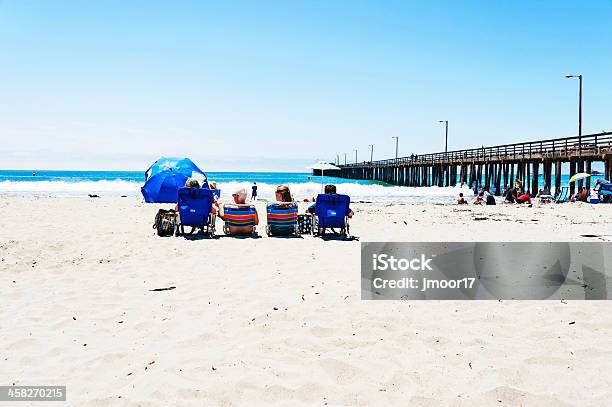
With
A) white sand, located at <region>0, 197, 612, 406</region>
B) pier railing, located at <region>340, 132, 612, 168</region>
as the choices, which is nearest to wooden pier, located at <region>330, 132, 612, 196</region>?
pier railing, located at <region>340, 132, 612, 168</region>

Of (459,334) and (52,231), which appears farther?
(52,231)

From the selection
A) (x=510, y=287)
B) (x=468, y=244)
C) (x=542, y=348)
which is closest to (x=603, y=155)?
(x=468, y=244)

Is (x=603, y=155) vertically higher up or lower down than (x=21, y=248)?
higher up

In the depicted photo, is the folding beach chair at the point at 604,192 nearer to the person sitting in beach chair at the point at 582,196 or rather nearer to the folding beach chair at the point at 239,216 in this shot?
the person sitting in beach chair at the point at 582,196

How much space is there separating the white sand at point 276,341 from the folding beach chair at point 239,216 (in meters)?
2.66

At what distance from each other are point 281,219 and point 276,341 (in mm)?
5586

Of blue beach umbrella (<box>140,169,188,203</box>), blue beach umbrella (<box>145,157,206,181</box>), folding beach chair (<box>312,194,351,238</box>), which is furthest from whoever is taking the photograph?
blue beach umbrella (<box>140,169,188,203</box>)

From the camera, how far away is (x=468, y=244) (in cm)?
789

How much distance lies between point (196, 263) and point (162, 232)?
2.87 meters

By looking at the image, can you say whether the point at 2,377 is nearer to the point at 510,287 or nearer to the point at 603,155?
the point at 510,287

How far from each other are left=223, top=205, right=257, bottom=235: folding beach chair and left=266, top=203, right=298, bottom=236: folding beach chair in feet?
1.11

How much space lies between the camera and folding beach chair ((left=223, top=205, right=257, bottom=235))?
8.99m

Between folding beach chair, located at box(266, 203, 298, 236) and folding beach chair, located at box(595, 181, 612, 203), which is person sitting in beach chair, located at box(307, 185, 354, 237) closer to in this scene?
folding beach chair, located at box(266, 203, 298, 236)

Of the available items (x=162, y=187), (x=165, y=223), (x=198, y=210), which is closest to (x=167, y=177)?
(x=162, y=187)
